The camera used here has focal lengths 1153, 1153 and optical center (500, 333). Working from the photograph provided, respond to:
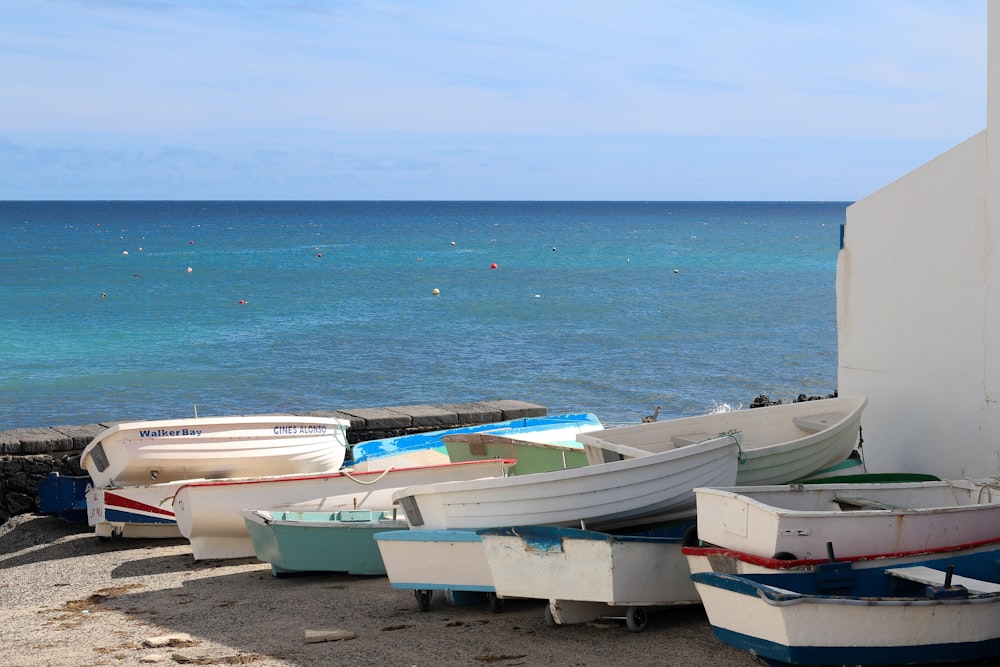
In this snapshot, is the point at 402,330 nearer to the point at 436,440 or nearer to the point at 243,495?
the point at 436,440

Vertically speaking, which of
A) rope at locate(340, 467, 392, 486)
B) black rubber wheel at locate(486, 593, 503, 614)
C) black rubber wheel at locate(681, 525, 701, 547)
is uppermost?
black rubber wheel at locate(681, 525, 701, 547)

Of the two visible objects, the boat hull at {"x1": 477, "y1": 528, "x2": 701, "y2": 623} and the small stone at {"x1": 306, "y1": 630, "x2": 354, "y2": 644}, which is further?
the small stone at {"x1": 306, "y1": 630, "x2": 354, "y2": 644}

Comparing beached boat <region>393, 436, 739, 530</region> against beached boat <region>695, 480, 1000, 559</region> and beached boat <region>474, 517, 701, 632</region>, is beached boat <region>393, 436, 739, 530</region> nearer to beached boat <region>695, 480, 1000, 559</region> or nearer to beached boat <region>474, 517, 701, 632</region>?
beached boat <region>474, 517, 701, 632</region>

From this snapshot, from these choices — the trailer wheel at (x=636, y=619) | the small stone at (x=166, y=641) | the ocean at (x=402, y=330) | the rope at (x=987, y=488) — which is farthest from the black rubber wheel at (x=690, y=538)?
the ocean at (x=402, y=330)

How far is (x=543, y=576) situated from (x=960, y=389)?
4155 mm

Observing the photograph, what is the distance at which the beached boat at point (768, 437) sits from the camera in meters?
9.17

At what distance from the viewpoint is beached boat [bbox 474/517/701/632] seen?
7.50 metres

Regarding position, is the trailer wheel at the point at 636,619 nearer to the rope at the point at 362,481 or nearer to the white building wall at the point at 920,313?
the white building wall at the point at 920,313

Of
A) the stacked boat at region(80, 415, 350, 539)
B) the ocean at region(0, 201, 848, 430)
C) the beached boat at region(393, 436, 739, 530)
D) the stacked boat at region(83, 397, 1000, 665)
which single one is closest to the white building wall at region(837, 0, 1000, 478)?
the stacked boat at region(83, 397, 1000, 665)

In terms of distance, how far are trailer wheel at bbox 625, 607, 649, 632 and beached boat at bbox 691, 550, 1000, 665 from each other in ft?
3.23

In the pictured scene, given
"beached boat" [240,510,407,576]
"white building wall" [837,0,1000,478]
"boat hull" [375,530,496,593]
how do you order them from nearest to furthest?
1. "boat hull" [375,530,496,593]
2. "white building wall" [837,0,1000,478]
3. "beached boat" [240,510,407,576]

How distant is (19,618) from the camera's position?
29.4 feet

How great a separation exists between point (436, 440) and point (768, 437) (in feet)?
13.6

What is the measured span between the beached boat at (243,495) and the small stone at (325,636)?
2844mm
